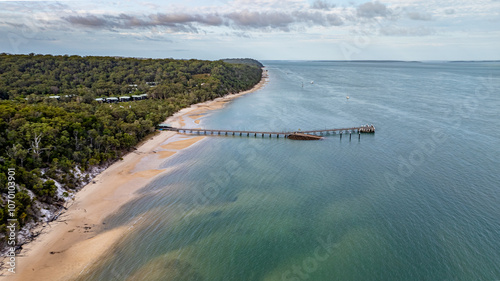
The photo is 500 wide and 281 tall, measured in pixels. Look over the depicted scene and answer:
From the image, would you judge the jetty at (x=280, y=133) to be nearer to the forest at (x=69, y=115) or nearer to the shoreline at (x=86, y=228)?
the forest at (x=69, y=115)

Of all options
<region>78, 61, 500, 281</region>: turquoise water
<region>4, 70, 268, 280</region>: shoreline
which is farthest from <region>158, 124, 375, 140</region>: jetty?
<region>4, 70, 268, 280</region>: shoreline

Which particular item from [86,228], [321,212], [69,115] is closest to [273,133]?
[321,212]

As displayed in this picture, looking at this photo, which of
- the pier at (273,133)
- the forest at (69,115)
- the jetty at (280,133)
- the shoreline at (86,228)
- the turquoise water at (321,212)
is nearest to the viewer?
the shoreline at (86,228)

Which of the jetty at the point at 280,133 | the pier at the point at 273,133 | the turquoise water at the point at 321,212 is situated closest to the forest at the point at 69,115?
the jetty at the point at 280,133

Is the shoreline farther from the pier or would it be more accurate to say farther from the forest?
the pier

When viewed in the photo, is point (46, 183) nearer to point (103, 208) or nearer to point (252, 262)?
point (103, 208)

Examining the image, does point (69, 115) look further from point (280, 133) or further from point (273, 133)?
point (280, 133)
